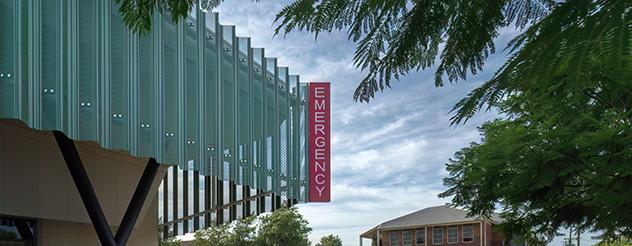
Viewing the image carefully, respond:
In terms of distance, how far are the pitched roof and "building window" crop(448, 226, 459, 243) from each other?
75 cm

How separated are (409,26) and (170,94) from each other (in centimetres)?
1403

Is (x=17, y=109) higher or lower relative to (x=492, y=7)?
higher

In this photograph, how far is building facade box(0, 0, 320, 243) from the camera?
12.6 metres

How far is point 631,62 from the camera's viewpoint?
165 cm

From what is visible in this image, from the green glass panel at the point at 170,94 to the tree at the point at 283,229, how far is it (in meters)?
29.6

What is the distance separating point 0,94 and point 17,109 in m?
0.35

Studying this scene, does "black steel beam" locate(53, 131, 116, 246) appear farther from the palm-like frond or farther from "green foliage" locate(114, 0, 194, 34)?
the palm-like frond

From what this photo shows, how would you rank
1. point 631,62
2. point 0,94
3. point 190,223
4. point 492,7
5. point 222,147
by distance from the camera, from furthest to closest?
point 190,223, point 222,147, point 0,94, point 492,7, point 631,62

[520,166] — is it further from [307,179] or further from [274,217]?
[274,217]

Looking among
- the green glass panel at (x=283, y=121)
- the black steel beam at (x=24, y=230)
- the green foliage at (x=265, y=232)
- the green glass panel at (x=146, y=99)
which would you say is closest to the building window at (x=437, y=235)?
the green foliage at (x=265, y=232)

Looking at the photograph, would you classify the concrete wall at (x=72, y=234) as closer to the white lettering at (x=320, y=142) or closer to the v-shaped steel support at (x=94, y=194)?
the v-shaped steel support at (x=94, y=194)

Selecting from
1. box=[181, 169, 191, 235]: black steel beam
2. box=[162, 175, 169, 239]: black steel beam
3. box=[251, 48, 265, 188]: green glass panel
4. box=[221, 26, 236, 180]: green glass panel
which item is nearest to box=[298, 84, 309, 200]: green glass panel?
box=[251, 48, 265, 188]: green glass panel

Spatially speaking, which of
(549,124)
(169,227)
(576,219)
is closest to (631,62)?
(549,124)

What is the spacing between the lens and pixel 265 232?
4619 centimetres
